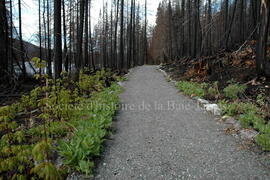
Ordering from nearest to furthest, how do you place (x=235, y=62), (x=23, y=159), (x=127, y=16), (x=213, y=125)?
(x=23, y=159)
(x=213, y=125)
(x=235, y=62)
(x=127, y=16)

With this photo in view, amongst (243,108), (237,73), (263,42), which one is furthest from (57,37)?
(237,73)

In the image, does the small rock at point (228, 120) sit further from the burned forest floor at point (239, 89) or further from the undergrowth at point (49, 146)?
the undergrowth at point (49, 146)

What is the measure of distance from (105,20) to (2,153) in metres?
23.9

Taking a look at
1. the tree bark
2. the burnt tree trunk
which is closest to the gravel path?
the burnt tree trunk

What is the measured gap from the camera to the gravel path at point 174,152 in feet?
7.04

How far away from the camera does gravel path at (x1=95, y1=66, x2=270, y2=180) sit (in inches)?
84.5

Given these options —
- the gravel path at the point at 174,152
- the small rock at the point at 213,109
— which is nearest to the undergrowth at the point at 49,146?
the gravel path at the point at 174,152

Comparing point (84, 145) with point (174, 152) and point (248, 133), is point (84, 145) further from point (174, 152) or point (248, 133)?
point (248, 133)

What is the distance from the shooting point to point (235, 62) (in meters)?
7.61

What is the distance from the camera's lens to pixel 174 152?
2631mm

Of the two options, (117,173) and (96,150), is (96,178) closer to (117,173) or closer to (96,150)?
(117,173)

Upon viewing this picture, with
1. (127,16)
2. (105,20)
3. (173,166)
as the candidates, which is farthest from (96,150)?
(105,20)

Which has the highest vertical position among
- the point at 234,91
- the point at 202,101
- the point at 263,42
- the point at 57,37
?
the point at 57,37

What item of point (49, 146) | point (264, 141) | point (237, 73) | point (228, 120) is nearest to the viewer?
point (49, 146)
